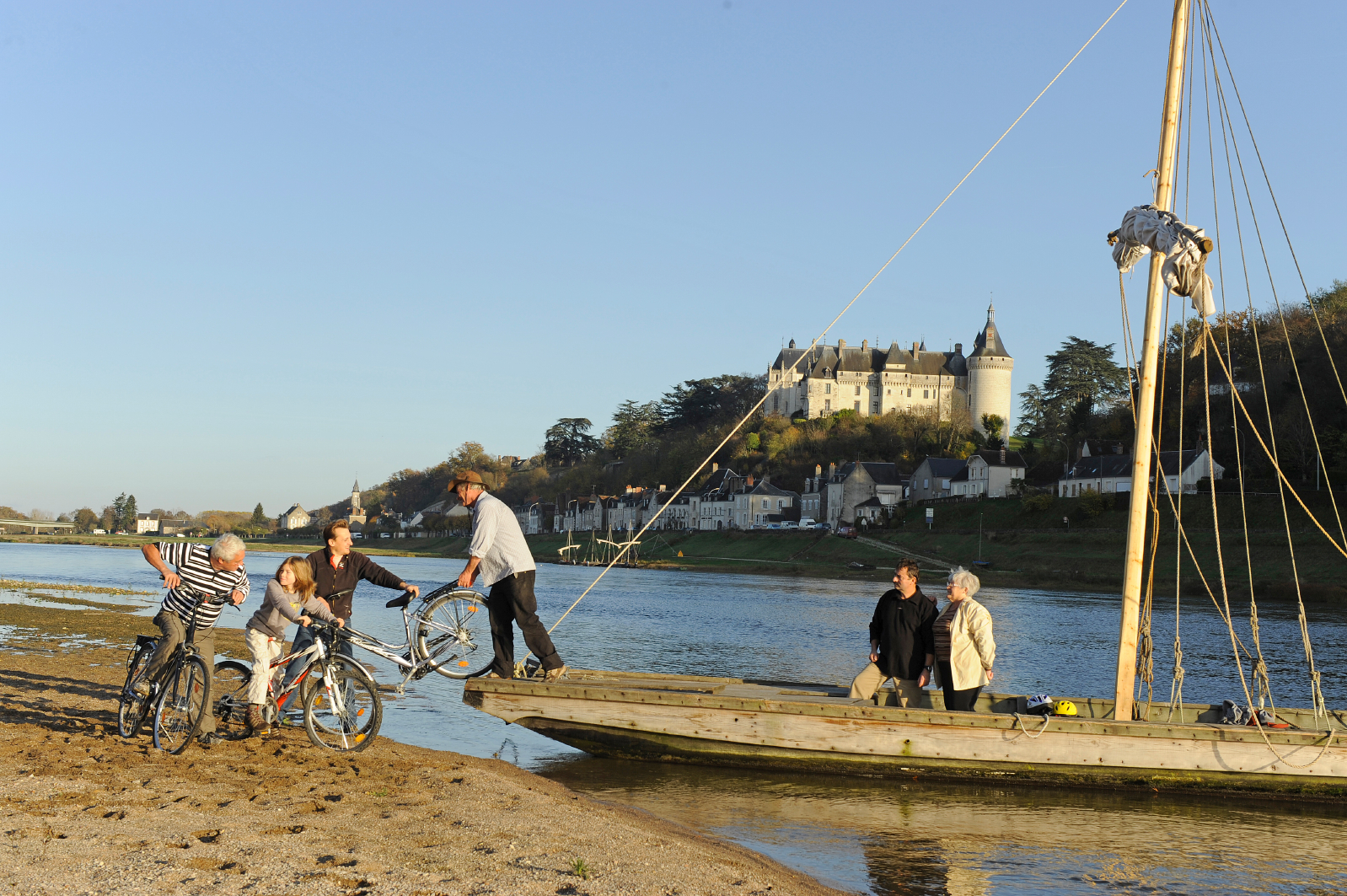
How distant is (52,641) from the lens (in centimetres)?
2067

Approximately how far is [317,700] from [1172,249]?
32.5 feet

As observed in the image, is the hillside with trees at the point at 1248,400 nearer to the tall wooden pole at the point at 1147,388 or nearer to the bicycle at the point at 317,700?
the tall wooden pole at the point at 1147,388

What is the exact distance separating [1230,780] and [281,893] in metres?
9.63

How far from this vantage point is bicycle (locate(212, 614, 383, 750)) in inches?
374

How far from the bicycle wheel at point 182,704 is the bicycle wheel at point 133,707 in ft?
1.37

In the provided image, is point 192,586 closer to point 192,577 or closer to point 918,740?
point 192,577

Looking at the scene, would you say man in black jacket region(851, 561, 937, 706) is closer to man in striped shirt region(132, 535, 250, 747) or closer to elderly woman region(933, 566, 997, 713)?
elderly woman region(933, 566, 997, 713)

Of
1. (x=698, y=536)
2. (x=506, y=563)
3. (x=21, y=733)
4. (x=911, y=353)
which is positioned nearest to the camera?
(x=21, y=733)

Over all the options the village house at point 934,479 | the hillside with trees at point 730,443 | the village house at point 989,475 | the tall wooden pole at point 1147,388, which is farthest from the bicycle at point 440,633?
the hillside with trees at point 730,443

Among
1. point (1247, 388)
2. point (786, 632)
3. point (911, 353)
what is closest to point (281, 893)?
point (786, 632)

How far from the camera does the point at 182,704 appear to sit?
366 inches

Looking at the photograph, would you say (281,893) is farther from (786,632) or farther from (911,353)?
(911,353)

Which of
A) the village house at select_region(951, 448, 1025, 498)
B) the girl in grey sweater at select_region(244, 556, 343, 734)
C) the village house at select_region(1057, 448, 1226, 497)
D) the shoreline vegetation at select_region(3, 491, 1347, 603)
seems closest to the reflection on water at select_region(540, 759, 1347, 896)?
the girl in grey sweater at select_region(244, 556, 343, 734)

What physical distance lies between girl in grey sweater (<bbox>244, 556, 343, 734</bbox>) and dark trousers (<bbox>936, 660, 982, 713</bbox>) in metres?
6.25
